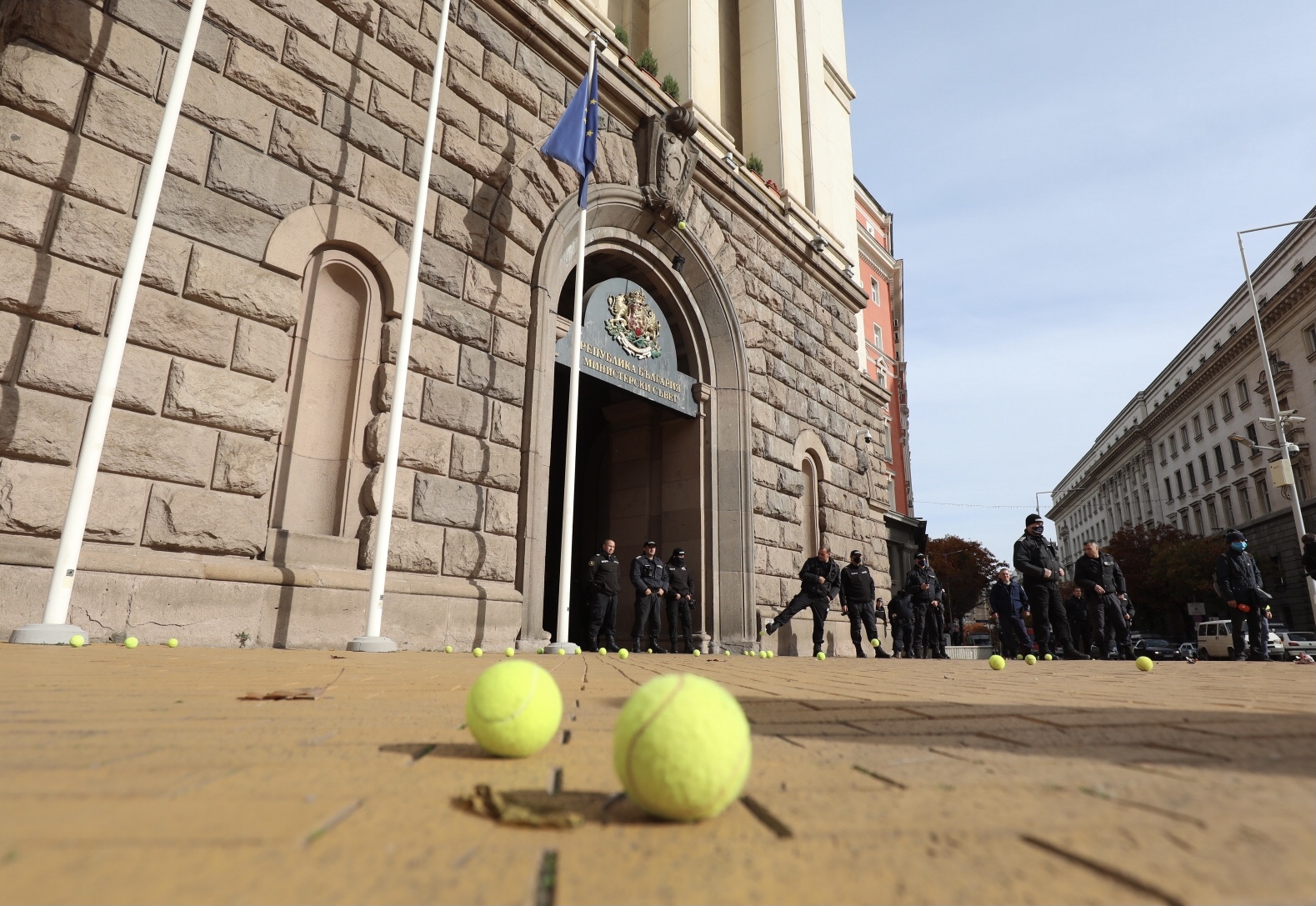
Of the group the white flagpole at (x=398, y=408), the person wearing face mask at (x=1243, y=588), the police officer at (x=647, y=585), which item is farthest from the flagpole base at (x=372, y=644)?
the person wearing face mask at (x=1243, y=588)

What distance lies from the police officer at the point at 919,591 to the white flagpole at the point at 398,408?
27.2 ft

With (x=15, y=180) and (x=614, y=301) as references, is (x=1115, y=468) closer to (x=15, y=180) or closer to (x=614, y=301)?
(x=614, y=301)

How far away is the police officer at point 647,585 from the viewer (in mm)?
9398

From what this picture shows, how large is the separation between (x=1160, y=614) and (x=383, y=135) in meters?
51.8

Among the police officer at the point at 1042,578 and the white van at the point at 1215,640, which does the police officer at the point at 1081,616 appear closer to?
the police officer at the point at 1042,578

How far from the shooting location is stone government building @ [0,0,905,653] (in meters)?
4.86

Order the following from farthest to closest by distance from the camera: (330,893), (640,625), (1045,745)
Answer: (640,625), (1045,745), (330,893)

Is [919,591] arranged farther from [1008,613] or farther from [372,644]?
[372,644]

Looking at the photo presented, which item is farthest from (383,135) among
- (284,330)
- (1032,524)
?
(1032,524)

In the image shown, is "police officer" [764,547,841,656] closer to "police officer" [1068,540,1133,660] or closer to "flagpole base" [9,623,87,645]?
"police officer" [1068,540,1133,660]

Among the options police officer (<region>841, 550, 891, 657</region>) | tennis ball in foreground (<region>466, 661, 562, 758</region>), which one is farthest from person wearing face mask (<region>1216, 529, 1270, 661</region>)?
tennis ball in foreground (<region>466, 661, 562, 758</region>)

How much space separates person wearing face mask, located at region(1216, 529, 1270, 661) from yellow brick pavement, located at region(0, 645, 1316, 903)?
28.6 feet

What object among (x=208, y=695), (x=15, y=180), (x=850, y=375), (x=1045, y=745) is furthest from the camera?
(x=850, y=375)

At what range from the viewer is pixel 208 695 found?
2701 mm
